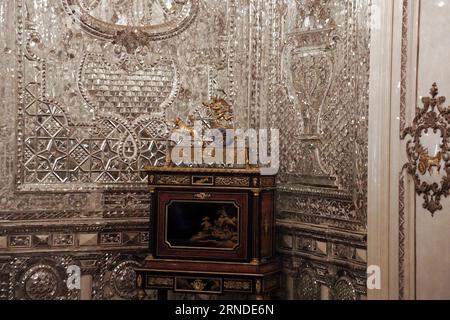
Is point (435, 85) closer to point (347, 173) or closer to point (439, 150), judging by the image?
point (439, 150)

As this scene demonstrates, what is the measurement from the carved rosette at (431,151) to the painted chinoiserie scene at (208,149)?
0.04 meters

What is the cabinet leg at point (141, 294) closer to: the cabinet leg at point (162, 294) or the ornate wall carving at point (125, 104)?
the cabinet leg at point (162, 294)

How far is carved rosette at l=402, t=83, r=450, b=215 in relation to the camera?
4.17 m

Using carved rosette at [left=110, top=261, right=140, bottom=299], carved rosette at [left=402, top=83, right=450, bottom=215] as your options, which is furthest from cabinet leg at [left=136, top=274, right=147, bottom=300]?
carved rosette at [left=402, top=83, right=450, bottom=215]

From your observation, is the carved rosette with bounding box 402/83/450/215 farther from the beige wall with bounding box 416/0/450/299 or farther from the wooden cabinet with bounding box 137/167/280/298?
the wooden cabinet with bounding box 137/167/280/298

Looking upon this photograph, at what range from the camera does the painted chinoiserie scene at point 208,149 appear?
4555 millimetres

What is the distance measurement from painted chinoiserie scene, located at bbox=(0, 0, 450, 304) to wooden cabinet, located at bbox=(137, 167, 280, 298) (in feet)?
0.03

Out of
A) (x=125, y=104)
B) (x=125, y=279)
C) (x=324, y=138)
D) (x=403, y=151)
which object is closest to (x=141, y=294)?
(x=125, y=279)

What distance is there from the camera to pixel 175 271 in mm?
4980

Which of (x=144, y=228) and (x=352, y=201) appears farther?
(x=144, y=228)

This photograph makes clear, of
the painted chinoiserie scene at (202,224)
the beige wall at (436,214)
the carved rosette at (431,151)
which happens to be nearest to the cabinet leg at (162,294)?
the painted chinoiserie scene at (202,224)

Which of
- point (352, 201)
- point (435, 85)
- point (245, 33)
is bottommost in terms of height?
point (352, 201)
